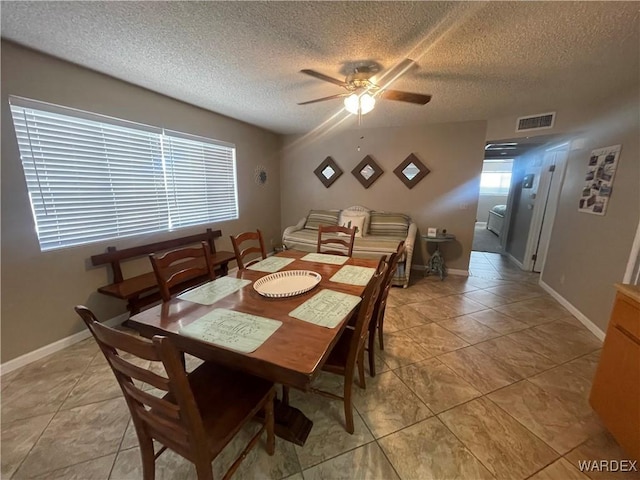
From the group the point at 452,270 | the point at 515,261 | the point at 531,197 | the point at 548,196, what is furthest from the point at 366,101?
the point at 515,261

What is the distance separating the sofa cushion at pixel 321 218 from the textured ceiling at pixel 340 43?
220cm

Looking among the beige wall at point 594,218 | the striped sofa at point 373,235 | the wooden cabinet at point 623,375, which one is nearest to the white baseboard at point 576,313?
the beige wall at point 594,218

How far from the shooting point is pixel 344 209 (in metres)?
4.69

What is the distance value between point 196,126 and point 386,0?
2.70 metres

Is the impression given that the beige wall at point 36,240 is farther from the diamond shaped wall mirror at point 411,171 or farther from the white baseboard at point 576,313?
the white baseboard at point 576,313

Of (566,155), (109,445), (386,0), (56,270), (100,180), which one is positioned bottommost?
(109,445)

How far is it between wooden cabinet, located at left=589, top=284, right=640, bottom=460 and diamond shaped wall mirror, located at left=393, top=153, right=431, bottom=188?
3.05 meters

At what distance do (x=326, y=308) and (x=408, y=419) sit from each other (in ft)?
2.98

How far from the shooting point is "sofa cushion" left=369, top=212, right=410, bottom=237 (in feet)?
13.4

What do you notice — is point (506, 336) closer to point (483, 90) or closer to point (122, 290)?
point (483, 90)

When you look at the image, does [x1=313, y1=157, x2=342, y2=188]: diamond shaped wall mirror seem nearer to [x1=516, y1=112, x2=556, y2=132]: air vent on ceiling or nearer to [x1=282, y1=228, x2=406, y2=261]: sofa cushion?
[x1=282, y1=228, x2=406, y2=261]: sofa cushion

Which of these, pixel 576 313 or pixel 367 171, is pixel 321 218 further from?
pixel 576 313

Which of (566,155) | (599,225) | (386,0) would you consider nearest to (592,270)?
(599,225)

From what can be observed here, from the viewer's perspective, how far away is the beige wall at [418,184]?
3896 mm
